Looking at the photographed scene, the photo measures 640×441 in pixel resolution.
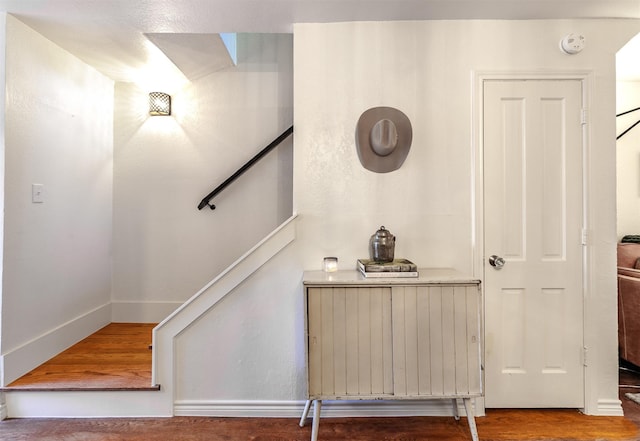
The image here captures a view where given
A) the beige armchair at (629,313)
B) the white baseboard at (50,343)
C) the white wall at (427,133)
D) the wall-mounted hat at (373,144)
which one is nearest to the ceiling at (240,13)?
the white wall at (427,133)

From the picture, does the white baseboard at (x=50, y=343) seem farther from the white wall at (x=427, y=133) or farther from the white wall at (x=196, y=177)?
the white wall at (x=427, y=133)

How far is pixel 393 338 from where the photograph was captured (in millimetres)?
1689

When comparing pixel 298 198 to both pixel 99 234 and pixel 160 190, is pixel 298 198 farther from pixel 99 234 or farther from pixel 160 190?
pixel 99 234

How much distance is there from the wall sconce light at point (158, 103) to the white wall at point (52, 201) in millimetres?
377

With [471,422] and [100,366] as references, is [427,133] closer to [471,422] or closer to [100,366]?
[471,422]

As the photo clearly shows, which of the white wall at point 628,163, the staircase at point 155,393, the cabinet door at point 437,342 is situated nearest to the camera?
the cabinet door at point 437,342

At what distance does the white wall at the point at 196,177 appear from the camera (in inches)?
112

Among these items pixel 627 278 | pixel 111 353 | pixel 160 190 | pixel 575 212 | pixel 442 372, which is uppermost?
pixel 160 190

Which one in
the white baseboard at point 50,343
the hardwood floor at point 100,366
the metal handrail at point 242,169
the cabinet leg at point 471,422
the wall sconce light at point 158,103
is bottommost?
the cabinet leg at point 471,422

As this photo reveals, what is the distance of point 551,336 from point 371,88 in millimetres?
1764

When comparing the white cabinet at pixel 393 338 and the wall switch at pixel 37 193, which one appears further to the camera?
the wall switch at pixel 37 193

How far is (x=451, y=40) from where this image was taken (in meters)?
2.04

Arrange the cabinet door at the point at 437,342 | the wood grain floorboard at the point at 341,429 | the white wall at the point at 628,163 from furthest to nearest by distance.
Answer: the white wall at the point at 628,163 → the wood grain floorboard at the point at 341,429 → the cabinet door at the point at 437,342

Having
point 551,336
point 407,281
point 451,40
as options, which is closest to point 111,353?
point 407,281
